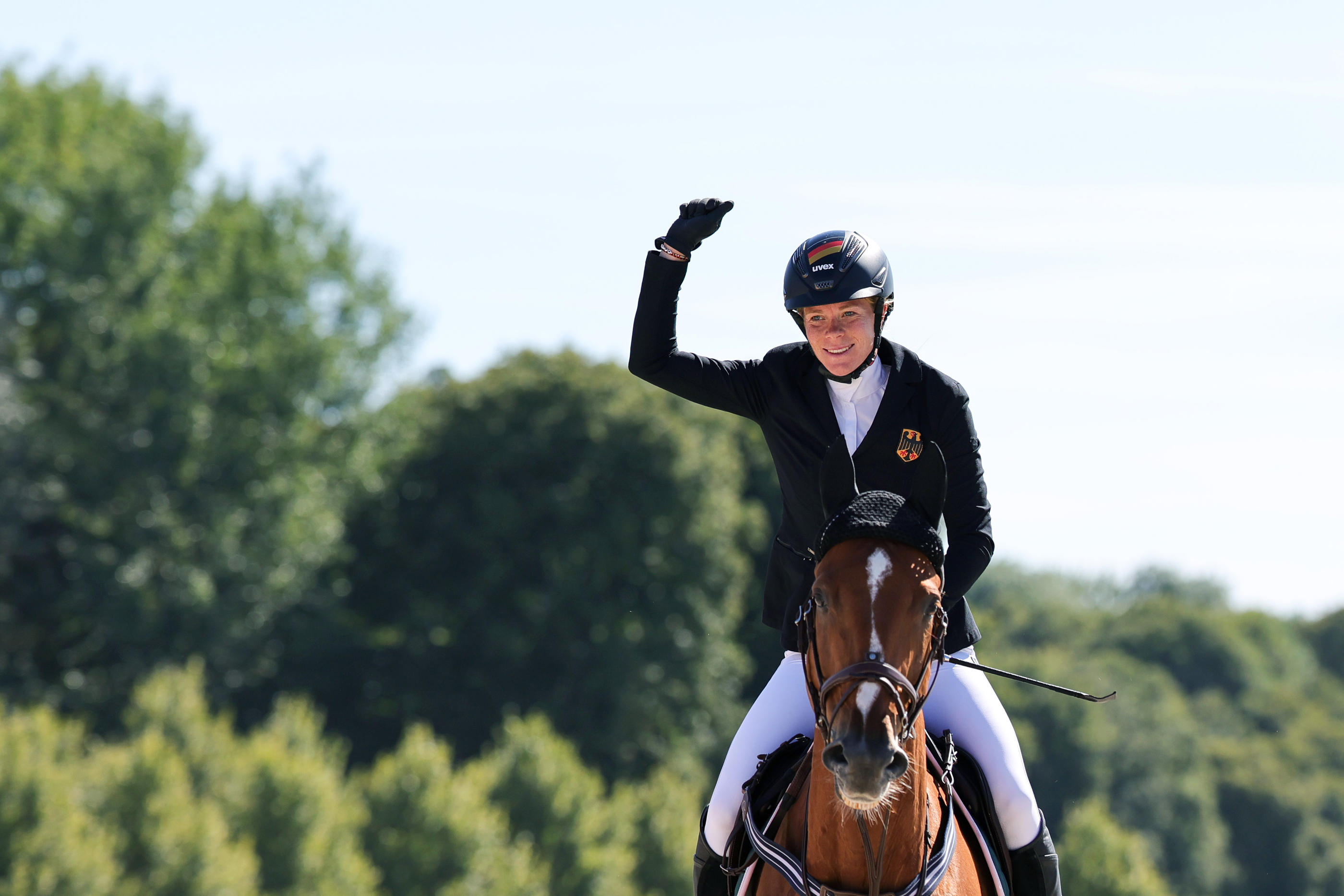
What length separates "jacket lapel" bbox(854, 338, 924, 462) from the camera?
710cm

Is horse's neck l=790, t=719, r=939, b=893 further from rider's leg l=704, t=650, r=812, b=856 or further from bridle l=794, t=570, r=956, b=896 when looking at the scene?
rider's leg l=704, t=650, r=812, b=856

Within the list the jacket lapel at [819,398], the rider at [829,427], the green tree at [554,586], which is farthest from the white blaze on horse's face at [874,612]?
the green tree at [554,586]

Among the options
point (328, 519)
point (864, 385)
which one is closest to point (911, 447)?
point (864, 385)

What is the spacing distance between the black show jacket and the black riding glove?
10 centimetres

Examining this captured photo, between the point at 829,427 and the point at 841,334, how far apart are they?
1.37 ft

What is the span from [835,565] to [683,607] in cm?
5046

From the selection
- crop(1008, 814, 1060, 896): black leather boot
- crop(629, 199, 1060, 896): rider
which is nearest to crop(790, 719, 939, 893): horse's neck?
crop(629, 199, 1060, 896): rider

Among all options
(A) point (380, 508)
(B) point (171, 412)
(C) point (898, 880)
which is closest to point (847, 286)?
(C) point (898, 880)

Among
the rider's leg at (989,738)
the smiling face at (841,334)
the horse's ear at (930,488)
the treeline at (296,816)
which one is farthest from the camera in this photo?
the treeline at (296,816)

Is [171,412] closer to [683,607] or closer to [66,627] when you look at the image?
[66,627]

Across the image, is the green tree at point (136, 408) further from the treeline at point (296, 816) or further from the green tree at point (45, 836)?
the green tree at point (45, 836)

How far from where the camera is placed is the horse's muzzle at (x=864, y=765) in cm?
561

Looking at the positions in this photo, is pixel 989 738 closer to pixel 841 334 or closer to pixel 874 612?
pixel 874 612

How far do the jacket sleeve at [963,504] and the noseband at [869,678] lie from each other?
0.29 metres
